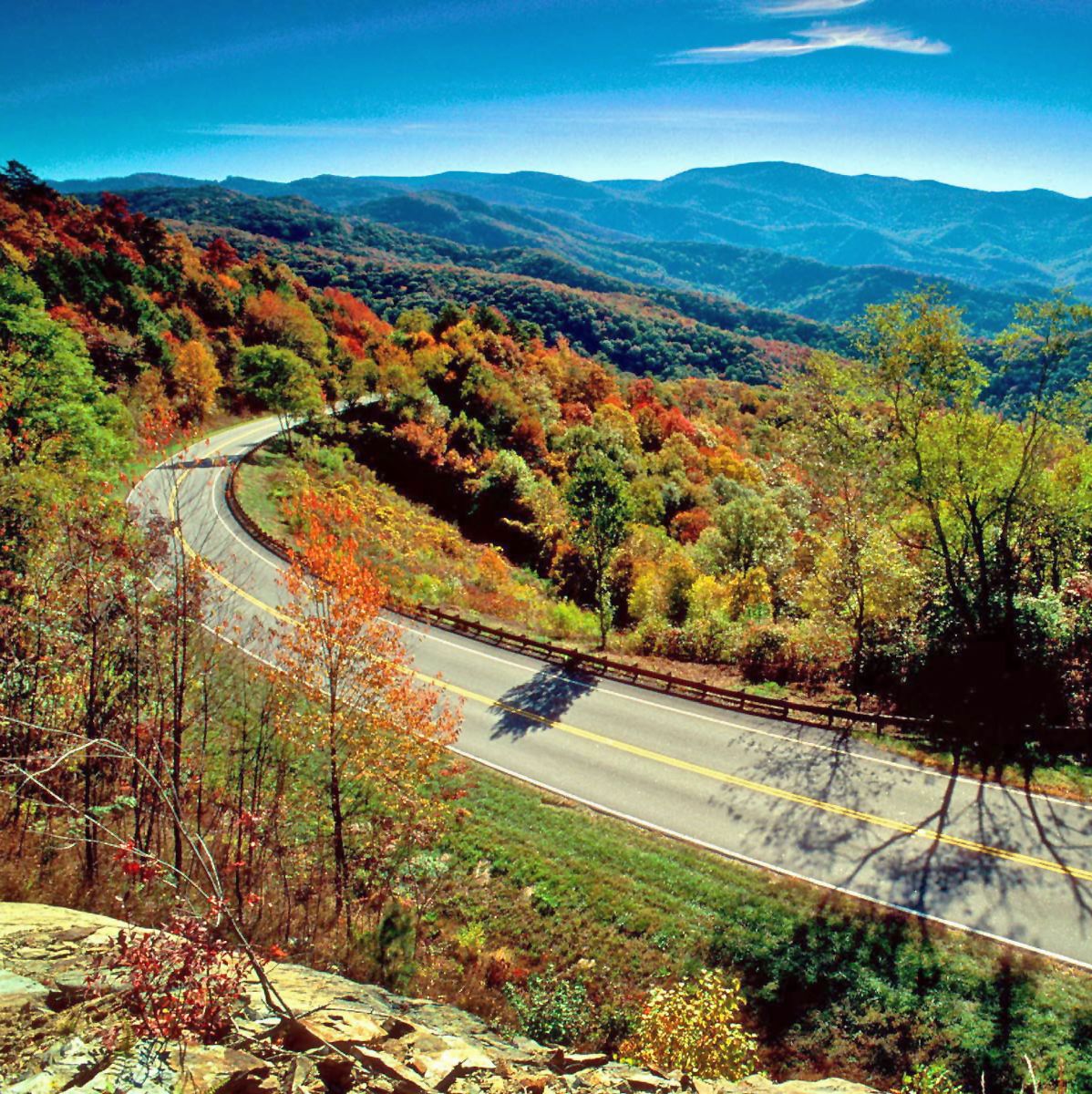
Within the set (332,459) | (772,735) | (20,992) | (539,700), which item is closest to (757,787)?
(772,735)

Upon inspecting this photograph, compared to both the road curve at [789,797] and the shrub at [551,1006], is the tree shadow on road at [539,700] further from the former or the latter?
the shrub at [551,1006]

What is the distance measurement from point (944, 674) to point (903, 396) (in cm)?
928

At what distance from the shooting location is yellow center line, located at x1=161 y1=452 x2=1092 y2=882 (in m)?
15.4

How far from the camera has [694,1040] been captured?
1053cm

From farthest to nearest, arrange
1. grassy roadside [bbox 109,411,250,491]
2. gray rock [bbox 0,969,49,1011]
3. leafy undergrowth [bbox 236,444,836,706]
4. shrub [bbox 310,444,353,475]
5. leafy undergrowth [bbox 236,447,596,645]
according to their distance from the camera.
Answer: shrub [bbox 310,444,353,475] → grassy roadside [bbox 109,411,250,491] → leafy undergrowth [bbox 236,447,596,645] → leafy undergrowth [bbox 236,444,836,706] → gray rock [bbox 0,969,49,1011]

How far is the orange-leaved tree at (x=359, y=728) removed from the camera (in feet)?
48.7

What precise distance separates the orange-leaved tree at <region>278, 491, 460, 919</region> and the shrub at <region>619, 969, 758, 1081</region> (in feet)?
20.5

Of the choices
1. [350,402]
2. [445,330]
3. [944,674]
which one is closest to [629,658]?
[944,674]

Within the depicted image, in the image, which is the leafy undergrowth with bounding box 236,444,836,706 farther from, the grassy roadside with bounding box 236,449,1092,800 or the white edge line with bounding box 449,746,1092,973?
the white edge line with bounding box 449,746,1092,973

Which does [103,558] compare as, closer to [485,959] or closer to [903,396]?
[485,959]

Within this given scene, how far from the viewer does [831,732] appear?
69.7ft

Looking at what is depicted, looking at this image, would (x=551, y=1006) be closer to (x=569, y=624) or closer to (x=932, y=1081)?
(x=932, y=1081)

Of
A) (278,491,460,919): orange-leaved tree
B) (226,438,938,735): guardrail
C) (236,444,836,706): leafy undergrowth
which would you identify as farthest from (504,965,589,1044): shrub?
(236,444,836,706): leafy undergrowth

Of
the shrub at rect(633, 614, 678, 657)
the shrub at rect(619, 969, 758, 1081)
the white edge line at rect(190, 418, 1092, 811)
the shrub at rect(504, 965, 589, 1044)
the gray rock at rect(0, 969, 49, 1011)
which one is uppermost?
the gray rock at rect(0, 969, 49, 1011)
